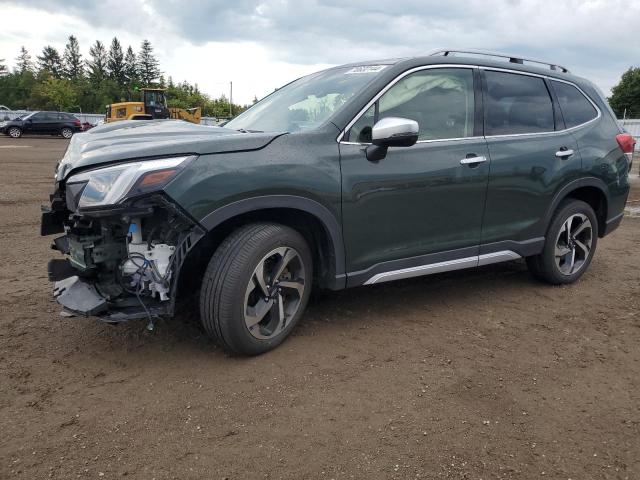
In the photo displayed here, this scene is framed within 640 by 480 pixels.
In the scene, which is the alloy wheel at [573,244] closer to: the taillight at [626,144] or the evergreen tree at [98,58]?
the taillight at [626,144]

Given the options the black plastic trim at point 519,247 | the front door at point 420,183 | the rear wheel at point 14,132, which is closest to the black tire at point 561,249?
the black plastic trim at point 519,247

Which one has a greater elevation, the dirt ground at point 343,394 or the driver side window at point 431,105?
the driver side window at point 431,105

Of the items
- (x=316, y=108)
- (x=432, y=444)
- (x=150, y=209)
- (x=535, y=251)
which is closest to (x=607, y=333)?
(x=535, y=251)

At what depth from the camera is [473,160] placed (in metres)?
3.81

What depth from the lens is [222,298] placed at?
2.92 m

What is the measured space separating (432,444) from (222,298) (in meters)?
1.33

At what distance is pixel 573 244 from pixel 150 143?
3.79 meters

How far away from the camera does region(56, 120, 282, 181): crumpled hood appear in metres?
2.82

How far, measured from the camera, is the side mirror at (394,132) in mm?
3156

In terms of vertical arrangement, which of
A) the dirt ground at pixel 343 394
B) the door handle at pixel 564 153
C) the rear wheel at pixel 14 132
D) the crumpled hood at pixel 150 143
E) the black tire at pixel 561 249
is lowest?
the dirt ground at pixel 343 394

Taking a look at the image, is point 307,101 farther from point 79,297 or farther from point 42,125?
point 42,125

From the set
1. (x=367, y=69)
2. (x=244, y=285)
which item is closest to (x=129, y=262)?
(x=244, y=285)

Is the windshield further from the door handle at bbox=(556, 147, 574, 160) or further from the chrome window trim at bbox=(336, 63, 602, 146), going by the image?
the door handle at bbox=(556, 147, 574, 160)

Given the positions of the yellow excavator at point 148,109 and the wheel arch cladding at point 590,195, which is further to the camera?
the yellow excavator at point 148,109
